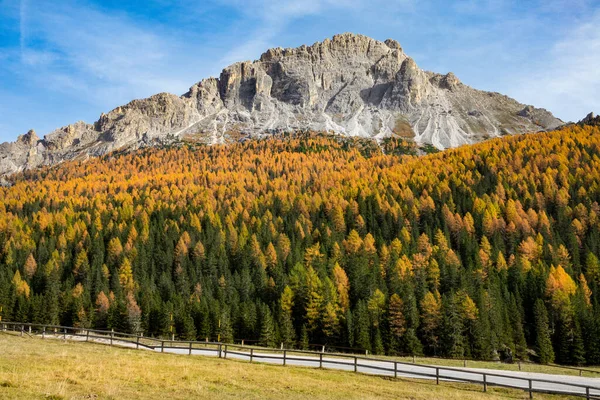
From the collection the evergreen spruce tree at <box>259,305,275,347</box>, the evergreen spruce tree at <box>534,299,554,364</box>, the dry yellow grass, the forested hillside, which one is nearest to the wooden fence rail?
the dry yellow grass

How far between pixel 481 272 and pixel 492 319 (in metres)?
25.9

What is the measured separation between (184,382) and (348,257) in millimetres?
95120

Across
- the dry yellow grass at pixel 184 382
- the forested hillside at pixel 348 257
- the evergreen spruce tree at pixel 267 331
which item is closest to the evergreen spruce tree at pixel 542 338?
the forested hillside at pixel 348 257

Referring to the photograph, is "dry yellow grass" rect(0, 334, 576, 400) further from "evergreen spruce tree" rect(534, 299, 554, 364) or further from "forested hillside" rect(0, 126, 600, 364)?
"evergreen spruce tree" rect(534, 299, 554, 364)

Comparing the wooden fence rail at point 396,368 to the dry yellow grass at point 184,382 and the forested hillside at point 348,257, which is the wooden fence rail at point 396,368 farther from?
the forested hillside at point 348,257

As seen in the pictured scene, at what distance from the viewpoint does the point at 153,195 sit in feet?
591

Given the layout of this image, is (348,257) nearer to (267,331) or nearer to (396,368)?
(267,331)

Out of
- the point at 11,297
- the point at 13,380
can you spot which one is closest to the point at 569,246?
the point at 13,380

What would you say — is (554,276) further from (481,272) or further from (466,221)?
(466,221)

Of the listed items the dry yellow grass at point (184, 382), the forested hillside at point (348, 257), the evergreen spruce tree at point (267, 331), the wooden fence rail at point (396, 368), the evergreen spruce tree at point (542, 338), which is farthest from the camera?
the forested hillside at point (348, 257)

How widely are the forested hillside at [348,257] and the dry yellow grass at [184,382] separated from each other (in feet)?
150

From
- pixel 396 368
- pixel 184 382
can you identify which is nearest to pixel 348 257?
pixel 396 368

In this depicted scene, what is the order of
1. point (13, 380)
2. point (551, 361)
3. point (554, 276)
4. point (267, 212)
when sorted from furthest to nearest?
point (267, 212) → point (554, 276) → point (551, 361) → point (13, 380)

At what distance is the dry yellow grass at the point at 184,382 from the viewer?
66.1 ft
